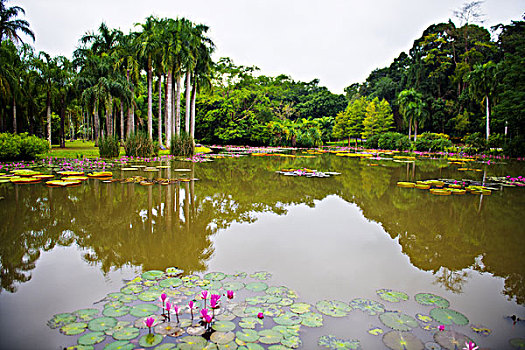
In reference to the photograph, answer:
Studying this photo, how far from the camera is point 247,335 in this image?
230cm

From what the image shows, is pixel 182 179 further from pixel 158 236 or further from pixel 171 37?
pixel 171 37

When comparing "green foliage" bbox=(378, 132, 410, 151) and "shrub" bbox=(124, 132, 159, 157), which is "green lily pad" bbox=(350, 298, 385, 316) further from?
"green foliage" bbox=(378, 132, 410, 151)

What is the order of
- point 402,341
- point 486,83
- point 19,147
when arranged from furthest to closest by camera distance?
1. point 486,83
2. point 19,147
3. point 402,341

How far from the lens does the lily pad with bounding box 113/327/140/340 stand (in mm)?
2266

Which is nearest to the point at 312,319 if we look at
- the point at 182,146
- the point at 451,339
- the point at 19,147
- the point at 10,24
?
the point at 451,339

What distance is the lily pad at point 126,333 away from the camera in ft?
7.43

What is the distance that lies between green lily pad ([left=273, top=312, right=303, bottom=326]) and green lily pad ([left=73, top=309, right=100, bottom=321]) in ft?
4.85

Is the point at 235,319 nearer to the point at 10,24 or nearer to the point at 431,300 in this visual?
the point at 431,300

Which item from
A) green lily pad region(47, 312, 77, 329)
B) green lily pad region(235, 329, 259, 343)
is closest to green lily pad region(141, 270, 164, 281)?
green lily pad region(47, 312, 77, 329)

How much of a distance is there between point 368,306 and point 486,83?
106ft

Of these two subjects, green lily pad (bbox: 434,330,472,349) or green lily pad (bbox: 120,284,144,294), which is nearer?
green lily pad (bbox: 434,330,472,349)

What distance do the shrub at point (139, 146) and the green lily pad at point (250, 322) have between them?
15.8m

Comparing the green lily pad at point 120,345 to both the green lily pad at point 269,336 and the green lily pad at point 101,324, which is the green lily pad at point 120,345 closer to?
the green lily pad at point 101,324

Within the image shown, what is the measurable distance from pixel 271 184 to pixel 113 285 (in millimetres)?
7084
